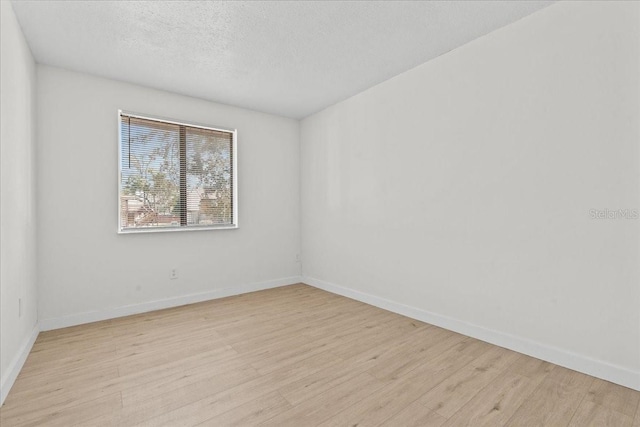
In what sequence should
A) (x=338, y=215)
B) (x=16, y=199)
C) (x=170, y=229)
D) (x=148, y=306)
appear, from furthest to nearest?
(x=338, y=215)
(x=170, y=229)
(x=148, y=306)
(x=16, y=199)

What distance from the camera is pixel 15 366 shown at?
215 centimetres

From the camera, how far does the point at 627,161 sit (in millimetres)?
2002

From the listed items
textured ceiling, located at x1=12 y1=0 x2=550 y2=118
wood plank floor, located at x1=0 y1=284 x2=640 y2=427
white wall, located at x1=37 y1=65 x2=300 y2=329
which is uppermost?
textured ceiling, located at x1=12 y1=0 x2=550 y2=118

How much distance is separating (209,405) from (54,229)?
8.54 feet

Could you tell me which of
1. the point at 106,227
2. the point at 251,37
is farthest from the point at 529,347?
the point at 106,227

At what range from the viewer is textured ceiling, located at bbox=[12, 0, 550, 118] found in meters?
2.33

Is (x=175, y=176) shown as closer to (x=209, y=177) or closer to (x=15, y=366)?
(x=209, y=177)

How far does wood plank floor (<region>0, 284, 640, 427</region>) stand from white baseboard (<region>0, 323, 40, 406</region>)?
0.05m

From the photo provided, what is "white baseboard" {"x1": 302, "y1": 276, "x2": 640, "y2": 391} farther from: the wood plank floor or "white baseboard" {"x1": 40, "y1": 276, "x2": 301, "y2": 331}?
"white baseboard" {"x1": 40, "y1": 276, "x2": 301, "y2": 331}

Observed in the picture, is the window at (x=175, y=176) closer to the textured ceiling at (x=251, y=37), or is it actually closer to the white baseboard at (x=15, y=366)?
the textured ceiling at (x=251, y=37)

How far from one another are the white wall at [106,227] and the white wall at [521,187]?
1.83 meters

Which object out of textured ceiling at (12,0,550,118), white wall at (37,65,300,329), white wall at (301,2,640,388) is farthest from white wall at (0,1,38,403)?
white wall at (301,2,640,388)

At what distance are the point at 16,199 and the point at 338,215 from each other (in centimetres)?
327

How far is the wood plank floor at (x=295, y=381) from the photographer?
1.73 meters
